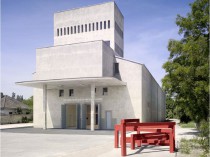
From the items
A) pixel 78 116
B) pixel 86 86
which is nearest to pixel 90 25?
pixel 86 86

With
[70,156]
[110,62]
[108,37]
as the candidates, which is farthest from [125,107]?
[70,156]

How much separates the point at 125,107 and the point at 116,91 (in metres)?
1.97

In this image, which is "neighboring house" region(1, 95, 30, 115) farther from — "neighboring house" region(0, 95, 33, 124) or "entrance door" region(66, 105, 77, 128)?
"entrance door" region(66, 105, 77, 128)

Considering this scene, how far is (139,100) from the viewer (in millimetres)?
29000

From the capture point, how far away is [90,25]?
127 ft

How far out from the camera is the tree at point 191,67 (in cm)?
1336

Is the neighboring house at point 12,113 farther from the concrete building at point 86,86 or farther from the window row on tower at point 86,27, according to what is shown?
the window row on tower at point 86,27

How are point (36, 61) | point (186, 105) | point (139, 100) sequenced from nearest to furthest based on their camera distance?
point (186, 105)
point (139, 100)
point (36, 61)

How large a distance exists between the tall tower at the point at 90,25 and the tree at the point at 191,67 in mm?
19764

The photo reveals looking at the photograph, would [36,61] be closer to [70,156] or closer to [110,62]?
[110,62]

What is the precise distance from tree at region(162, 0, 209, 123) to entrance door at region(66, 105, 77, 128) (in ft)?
48.2

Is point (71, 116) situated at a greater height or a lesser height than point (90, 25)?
lesser

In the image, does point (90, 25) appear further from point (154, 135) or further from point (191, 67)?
point (154, 135)

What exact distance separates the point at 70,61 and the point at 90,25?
11253 millimetres
